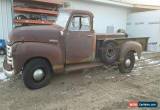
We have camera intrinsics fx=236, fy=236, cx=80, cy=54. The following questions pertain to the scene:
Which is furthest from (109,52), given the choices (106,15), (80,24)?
(106,15)

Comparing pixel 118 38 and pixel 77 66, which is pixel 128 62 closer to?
pixel 118 38

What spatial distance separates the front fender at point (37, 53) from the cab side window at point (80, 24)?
0.82 meters

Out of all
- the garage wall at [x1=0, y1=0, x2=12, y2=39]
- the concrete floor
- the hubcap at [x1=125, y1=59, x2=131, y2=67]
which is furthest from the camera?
the garage wall at [x1=0, y1=0, x2=12, y2=39]

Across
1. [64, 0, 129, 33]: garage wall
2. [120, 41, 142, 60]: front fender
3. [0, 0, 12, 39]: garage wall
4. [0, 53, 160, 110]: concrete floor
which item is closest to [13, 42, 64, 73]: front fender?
[0, 53, 160, 110]: concrete floor

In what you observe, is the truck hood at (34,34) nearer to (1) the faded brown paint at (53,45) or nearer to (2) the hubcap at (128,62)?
(1) the faded brown paint at (53,45)

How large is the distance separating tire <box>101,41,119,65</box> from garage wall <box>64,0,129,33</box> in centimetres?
659

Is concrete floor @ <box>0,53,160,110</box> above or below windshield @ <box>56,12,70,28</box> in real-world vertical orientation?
below

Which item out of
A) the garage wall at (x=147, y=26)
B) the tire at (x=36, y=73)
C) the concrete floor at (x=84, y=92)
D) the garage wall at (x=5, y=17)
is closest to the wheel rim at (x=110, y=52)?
the concrete floor at (x=84, y=92)

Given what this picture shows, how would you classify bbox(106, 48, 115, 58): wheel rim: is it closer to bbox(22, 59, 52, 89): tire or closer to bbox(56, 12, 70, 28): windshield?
bbox(56, 12, 70, 28): windshield

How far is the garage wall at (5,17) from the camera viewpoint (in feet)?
37.5

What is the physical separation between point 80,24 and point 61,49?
3.49ft

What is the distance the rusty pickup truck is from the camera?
627cm

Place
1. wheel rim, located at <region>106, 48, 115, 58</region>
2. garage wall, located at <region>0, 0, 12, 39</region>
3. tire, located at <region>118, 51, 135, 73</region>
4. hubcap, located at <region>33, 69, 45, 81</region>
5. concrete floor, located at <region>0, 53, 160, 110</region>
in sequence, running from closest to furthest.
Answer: concrete floor, located at <region>0, 53, 160, 110</region> < hubcap, located at <region>33, 69, 45, 81</region> < wheel rim, located at <region>106, 48, 115, 58</region> < tire, located at <region>118, 51, 135, 73</region> < garage wall, located at <region>0, 0, 12, 39</region>

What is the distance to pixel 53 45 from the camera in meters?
6.70
